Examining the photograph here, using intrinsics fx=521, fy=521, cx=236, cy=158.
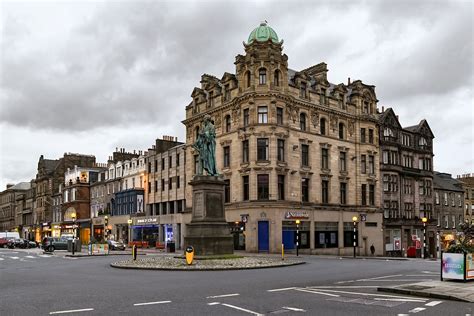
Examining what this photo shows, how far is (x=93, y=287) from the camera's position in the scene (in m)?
17.2

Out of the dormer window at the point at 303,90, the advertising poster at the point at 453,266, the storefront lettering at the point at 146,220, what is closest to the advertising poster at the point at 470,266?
the advertising poster at the point at 453,266

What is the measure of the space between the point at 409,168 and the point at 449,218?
17704 mm

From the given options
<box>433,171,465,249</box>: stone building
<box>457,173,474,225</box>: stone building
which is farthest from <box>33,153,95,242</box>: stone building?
<box>457,173,474,225</box>: stone building

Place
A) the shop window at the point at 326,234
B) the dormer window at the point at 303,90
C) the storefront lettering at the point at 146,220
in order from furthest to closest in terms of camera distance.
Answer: the storefront lettering at the point at 146,220 → the dormer window at the point at 303,90 → the shop window at the point at 326,234

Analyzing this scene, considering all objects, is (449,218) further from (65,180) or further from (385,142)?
(65,180)

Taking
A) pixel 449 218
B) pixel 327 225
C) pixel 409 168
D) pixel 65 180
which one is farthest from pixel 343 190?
pixel 65 180

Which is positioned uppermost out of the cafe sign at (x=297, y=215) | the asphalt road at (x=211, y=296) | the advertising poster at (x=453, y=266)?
the cafe sign at (x=297, y=215)

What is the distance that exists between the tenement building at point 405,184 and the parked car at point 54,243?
121 feet

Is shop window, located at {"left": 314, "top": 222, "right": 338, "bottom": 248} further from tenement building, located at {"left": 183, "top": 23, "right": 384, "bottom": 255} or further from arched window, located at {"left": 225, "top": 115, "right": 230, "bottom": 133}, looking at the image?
arched window, located at {"left": 225, "top": 115, "right": 230, "bottom": 133}

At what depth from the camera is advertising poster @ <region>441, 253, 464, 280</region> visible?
1692cm

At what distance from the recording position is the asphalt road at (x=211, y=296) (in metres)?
12.3

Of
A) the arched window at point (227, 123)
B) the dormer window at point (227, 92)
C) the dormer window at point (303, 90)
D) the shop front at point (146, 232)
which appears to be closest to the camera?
the dormer window at point (303, 90)

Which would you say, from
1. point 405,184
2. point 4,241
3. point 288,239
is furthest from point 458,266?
point 4,241

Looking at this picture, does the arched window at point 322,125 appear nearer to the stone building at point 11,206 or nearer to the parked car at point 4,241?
the parked car at point 4,241
